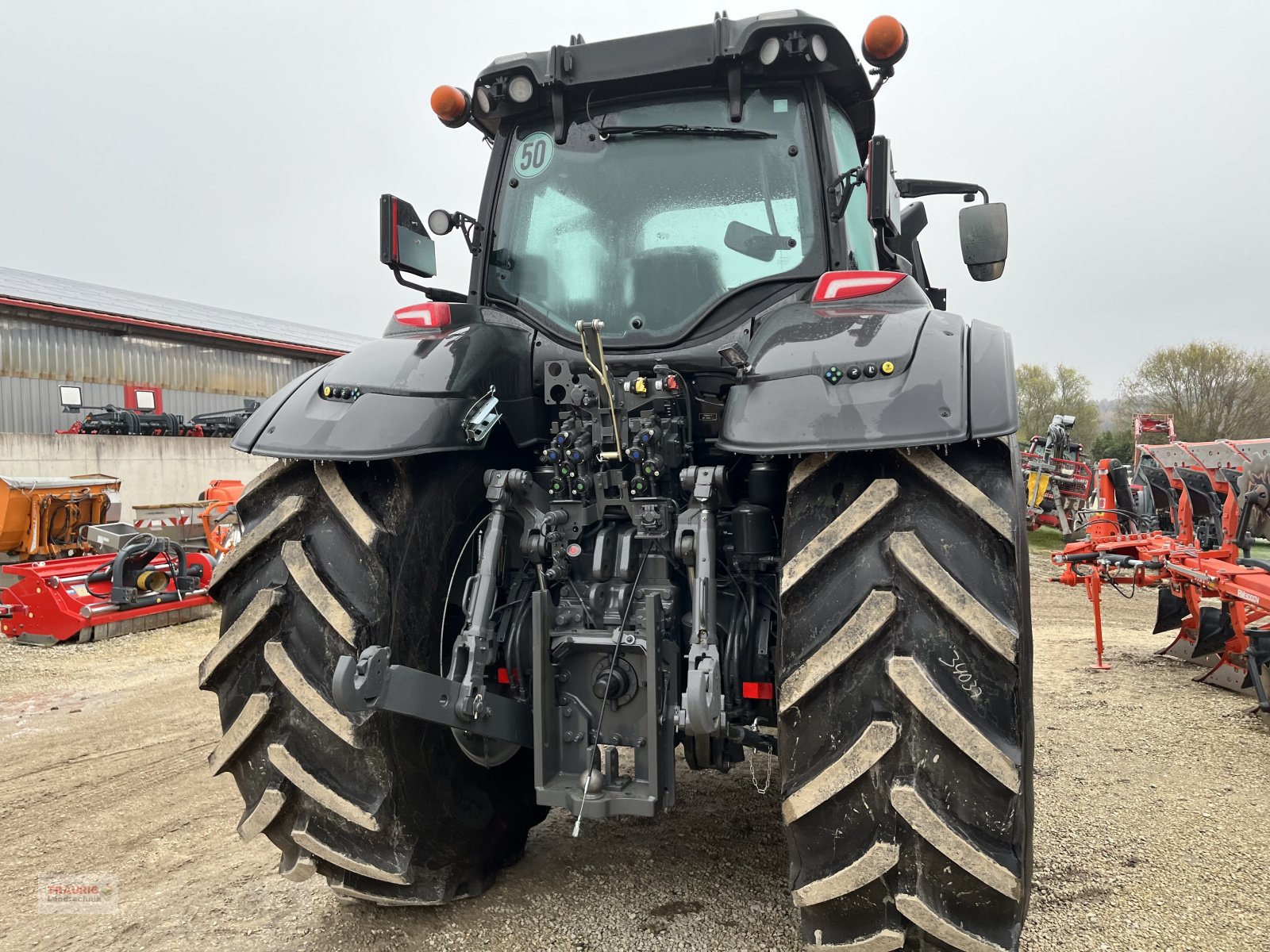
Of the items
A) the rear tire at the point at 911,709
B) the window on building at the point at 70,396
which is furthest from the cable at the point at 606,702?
the window on building at the point at 70,396

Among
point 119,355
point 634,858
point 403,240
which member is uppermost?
point 119,355

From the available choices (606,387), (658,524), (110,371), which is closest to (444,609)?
(658,524)

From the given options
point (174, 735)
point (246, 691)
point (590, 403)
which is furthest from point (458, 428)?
point (174, 735)

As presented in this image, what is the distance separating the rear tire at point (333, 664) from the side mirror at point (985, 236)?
1926 millimetres

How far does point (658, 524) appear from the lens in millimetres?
2330

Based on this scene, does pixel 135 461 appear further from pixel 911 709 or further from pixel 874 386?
pixel 911 709

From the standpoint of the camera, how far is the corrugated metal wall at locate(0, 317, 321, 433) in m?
15.8

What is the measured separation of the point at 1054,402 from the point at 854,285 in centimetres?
3851

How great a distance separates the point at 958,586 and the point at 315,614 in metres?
1.53

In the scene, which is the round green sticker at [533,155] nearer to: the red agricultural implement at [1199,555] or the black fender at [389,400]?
the black fender at [389,400]

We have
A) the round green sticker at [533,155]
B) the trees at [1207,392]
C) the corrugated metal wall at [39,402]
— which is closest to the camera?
the round green sticker at [533,155]

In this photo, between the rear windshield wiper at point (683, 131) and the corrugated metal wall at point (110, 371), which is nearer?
the rear windshield wiper at point (683, 131)

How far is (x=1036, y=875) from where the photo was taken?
2.84 meters

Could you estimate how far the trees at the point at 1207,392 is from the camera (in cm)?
2688
